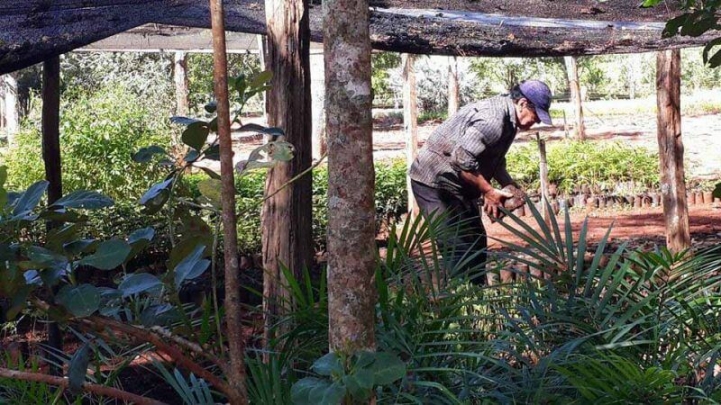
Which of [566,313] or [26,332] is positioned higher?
[566,313]

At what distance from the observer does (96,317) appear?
2.03m

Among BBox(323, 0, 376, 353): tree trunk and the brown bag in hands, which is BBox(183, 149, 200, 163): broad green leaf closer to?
BBox(323, 0, 376, 353): tree trunk

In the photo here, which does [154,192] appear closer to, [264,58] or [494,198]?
[494,198]

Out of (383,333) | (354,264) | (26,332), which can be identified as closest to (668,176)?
(26,332)

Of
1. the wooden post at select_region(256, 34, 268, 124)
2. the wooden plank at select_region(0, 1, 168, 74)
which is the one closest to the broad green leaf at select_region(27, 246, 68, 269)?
the wooden plank at select_region(0, 1, 168, 74)

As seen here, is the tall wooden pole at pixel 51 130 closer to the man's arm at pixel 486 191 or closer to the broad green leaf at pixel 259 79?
the man's arm at pixel 486 191

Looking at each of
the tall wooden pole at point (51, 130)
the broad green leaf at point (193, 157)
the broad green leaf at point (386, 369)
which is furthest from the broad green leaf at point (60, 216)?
the tall wooden pole at point (51, 130)

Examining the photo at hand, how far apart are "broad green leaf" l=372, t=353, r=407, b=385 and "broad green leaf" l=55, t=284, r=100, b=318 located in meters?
0.55

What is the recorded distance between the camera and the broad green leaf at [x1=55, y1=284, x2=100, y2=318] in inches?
73.7

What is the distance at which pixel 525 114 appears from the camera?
17.3 ft

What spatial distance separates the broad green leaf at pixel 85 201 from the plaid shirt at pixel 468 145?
317 cm

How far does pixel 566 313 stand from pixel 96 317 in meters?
1.40

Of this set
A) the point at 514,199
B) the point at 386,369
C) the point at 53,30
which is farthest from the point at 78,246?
the point at 514,199

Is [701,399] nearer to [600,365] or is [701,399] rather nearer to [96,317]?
[600,365]
